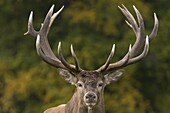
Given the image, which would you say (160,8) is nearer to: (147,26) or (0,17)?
(147,26)

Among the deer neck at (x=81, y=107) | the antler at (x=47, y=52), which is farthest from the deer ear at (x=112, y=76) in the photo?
the antler at (x=47, y=52)

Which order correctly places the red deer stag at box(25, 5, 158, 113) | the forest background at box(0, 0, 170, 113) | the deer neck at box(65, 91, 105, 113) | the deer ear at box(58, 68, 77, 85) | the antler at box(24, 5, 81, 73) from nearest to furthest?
the red deer stag at box(25, 5, 158, 113)
the deer neck at box(65, 91, 105, 113)
the antler at box(24, 5, 81, 73)
the deer ear at box(58, 68, 77, 85)
the forest background at box(0, 0, 170, 113)

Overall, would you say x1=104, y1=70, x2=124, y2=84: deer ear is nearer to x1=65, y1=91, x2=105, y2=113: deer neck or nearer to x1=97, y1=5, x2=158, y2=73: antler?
x1=97, y1=5, x2=158, y2=73: antler

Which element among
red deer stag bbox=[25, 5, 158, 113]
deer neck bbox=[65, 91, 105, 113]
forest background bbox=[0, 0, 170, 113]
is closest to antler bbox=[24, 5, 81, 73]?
red deer stag bbox=[25, 5, 158, 113]

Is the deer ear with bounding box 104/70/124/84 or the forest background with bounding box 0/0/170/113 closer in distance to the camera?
the deer ear with bounding box 104/70/124/84

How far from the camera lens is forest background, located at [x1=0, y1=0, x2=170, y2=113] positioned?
84.3 feet

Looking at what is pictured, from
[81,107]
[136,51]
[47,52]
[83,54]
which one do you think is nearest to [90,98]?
[81,107]

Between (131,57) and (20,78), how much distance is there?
1187 cm

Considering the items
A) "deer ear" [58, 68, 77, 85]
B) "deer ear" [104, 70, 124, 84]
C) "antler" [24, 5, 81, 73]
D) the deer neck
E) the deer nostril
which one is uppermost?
"antler" [24, 5, 81, 73]

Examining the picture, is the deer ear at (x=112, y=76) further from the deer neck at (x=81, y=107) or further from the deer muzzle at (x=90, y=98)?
the deer muzzle at (x=90, y=98)

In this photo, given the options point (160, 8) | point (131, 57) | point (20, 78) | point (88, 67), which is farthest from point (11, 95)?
point (131, 57)

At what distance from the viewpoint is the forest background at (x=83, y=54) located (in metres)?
25.7

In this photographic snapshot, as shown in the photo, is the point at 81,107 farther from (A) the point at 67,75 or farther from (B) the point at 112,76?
(B) the point at 112,76

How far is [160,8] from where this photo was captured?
27.7 metres
